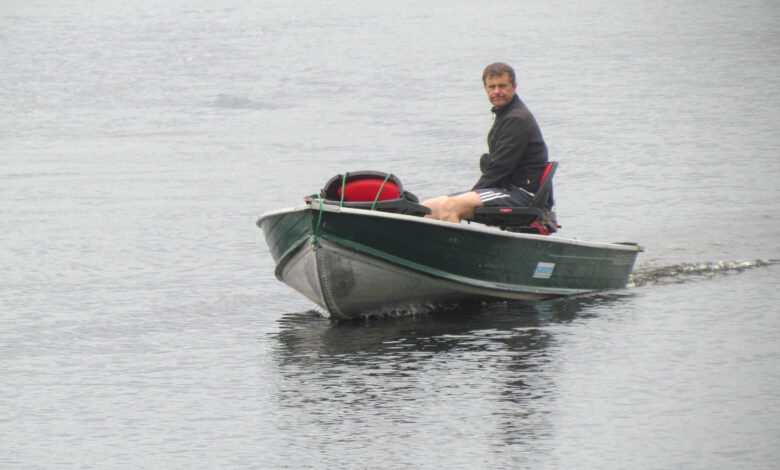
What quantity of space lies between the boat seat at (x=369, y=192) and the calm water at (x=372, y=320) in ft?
3.12

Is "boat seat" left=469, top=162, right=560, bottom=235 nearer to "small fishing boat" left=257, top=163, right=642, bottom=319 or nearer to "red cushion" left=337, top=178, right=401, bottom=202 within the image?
"small fishing boat" left=257, top=163, right=642, bottom=319

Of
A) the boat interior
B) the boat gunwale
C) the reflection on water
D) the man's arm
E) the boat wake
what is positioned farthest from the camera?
the boat wake

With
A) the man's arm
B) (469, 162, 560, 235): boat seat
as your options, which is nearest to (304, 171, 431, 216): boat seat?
(469, 162, 560, 235): boat seat

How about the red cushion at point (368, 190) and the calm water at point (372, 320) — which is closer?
the calm water at point (372, 320)

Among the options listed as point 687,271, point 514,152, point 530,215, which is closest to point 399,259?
point 530,215

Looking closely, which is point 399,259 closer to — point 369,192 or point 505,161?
point 369,192

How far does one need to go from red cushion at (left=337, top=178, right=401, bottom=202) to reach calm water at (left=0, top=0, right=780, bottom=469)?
3.32 feet

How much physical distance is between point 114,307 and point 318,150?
46.0ft

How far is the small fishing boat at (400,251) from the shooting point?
31.5 ft

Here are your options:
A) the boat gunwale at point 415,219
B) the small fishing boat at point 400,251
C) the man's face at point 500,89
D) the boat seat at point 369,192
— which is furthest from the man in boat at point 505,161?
the boat seat at point 369,192

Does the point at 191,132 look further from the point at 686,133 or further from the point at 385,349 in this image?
the point at 385,349

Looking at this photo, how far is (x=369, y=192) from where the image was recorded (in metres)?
9.63

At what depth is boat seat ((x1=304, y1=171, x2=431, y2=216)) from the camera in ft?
31.4

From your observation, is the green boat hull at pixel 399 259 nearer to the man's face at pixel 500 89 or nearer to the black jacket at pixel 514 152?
the black jacket at pixel 514 152
